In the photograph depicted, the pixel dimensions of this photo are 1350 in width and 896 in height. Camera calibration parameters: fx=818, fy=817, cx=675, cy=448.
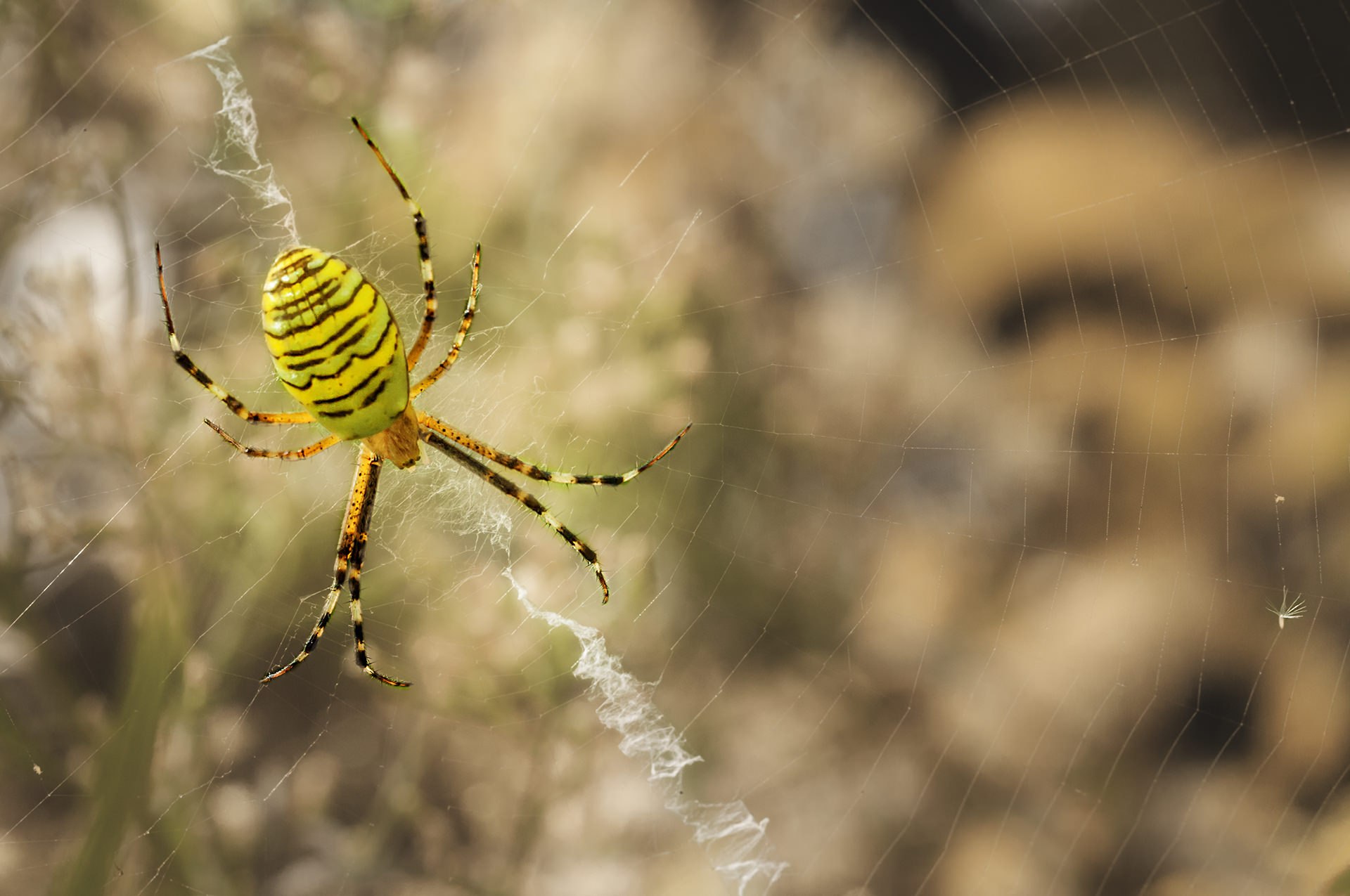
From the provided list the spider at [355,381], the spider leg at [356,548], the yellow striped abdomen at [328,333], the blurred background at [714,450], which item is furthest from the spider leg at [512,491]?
the yellow striped abdomen at [328,333]

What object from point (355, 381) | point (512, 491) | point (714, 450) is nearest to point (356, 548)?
point (512, 491)

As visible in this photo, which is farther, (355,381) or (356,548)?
(356,548)

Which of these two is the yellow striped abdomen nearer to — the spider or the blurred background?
the spider

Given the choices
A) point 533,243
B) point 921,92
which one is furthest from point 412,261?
point 921,92

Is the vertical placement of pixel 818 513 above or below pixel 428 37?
below

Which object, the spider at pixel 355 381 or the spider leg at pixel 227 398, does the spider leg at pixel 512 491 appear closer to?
the spider at pixel 355 381

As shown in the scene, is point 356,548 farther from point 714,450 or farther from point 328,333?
point 714,450

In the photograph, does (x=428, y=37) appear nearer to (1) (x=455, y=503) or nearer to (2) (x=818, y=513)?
(1) (x=455, y=503)
